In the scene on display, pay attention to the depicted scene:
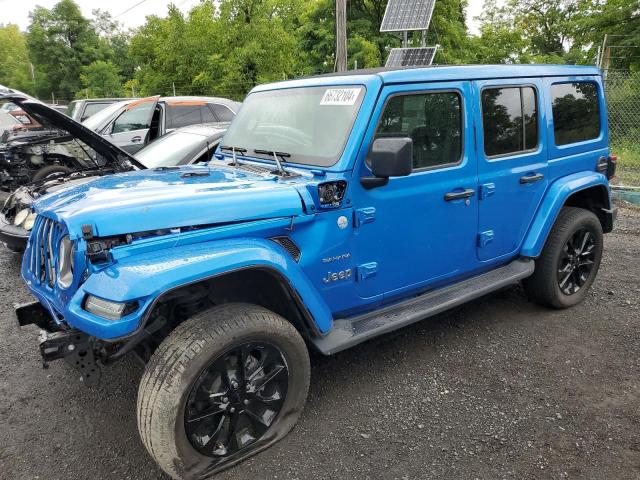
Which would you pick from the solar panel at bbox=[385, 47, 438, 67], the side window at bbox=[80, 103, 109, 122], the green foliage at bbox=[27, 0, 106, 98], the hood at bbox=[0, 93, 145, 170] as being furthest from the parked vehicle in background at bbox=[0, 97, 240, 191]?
the green foliage at bbox=[27, 0, 106, 98]

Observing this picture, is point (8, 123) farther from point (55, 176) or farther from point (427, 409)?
point (427, 409)

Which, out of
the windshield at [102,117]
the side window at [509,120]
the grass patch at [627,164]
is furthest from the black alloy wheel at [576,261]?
the windshield at [102,117]

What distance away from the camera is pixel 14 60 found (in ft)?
201

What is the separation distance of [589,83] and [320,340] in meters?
3.39

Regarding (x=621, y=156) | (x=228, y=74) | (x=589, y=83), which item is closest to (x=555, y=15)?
(x=228, y=74)

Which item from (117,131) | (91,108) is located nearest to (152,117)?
(117,131)

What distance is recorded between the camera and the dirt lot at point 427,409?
2549mm

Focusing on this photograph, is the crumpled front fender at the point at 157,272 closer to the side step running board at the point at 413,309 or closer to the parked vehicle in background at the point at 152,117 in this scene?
the side step running board at the point at 413,309

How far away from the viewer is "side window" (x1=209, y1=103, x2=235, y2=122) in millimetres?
9352

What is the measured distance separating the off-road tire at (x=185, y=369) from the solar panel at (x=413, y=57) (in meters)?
6.24

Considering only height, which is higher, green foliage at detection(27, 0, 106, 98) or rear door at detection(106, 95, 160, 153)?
green foliage at detection(27, 0, 106, 98)

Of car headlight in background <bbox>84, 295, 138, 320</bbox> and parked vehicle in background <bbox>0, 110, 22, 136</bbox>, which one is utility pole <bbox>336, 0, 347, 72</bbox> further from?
car headlight in background <bbox>84, 295, 138, 320</bbox>

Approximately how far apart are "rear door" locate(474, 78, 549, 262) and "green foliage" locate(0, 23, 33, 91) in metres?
56.9

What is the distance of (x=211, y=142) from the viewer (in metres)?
5.43
